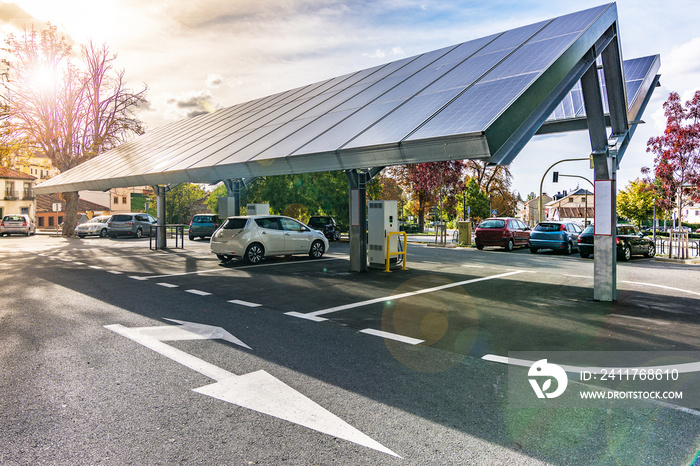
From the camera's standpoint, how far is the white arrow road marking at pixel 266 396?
3.40 meters

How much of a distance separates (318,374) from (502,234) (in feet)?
62.8

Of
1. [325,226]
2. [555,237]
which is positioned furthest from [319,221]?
[555,237]

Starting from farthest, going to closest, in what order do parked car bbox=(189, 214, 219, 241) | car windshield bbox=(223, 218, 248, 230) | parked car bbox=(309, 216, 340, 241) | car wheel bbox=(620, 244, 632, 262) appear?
parked car bbox=(189, 214, 219, 241) < parked car bbox=(309, 216, 340, 241) < car wheel bbox=(620, 244, 632, 262) < car windshield bbox=(223, 218, 248, 230)

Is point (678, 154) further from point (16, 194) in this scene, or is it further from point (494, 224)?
point (16, 194)

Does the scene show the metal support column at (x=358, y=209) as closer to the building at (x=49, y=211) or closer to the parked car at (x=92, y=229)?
the parked car at (x=92, y=229)

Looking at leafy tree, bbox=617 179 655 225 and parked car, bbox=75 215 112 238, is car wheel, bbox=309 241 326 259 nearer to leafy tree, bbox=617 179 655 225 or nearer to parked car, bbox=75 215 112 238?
parked car, bbox=75 215 112 238

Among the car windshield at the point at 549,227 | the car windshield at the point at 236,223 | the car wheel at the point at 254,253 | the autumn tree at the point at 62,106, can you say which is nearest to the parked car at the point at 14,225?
the autumn tree at the point at 62,106

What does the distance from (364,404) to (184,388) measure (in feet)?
5.70

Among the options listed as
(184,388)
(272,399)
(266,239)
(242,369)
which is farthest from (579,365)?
(266,239)

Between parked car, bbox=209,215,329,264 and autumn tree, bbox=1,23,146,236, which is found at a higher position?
autumn tree, bbox=1,23,146,236

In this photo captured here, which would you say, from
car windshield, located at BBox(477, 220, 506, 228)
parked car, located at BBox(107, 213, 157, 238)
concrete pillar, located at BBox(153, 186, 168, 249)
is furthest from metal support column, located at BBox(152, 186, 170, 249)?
car windshield, located at BBox(477, 220, 506, 228)

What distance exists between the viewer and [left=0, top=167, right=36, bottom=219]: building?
5934 centimetres

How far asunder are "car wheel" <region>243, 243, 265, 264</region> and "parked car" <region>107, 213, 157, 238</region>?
66.3 feet

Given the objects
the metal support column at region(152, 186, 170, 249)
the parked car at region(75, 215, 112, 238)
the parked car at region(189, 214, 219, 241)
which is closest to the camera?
the metal support column at region(152, 186, 170, 249)
